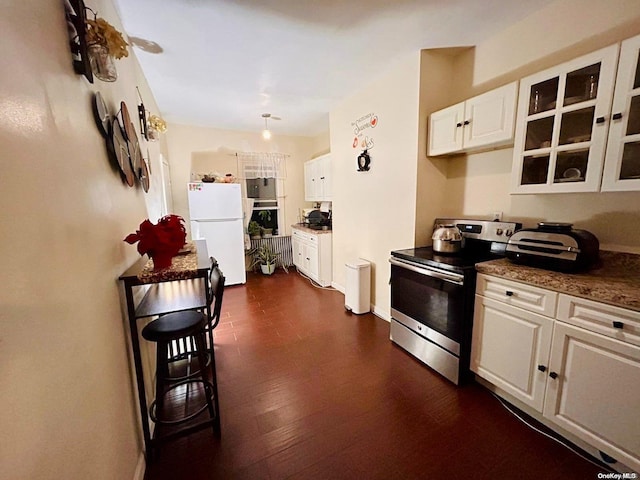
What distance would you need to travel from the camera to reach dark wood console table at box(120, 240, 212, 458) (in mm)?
1366

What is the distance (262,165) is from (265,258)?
177cm

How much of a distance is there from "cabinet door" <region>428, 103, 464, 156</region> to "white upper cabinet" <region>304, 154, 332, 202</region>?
6.56 feet

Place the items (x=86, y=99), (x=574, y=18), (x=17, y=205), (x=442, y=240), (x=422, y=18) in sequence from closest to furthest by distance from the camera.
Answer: (x=17, y=205), (x=86, y=99), (x=574, y=18), (x=422, y=18), (x=442, y=240)

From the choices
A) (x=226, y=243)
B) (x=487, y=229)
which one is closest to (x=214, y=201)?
(x=226, y=243)

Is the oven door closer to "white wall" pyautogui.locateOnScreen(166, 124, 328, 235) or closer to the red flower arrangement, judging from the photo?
the red flower arrangement

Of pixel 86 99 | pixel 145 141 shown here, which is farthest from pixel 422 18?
Result: pixel 145 141

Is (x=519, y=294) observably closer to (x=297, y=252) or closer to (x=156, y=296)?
(x=156, y=296)

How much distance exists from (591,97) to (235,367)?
9.96 ft

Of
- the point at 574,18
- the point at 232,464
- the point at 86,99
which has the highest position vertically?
the point at 574,18

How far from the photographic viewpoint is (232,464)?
57.2 inches

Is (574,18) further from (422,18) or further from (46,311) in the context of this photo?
(46,311)

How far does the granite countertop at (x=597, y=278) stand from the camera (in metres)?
1.27

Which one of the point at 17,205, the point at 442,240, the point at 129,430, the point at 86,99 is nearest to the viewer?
the point at 17,205

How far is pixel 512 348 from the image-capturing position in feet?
5.59
